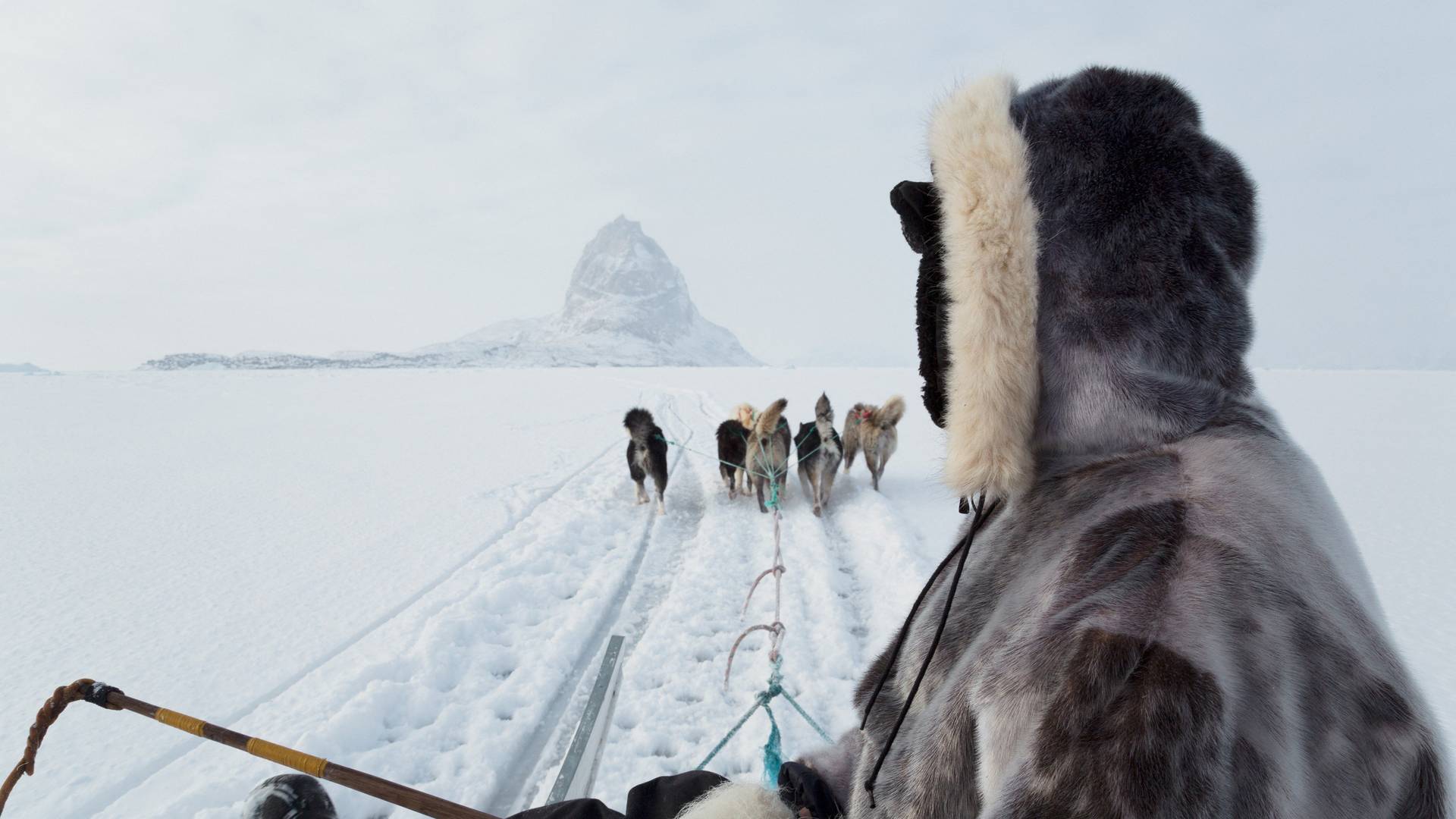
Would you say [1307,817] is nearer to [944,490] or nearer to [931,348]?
[944,490]

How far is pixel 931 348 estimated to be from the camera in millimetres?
1226

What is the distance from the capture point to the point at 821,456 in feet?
23.5

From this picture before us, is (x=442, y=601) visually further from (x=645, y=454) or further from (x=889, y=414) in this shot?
(x=889, y=414)

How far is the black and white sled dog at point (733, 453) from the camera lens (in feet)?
25.3

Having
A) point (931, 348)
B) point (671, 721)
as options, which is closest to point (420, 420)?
point (671, 721)

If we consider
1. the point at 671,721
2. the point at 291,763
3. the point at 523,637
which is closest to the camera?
the point at 291,763

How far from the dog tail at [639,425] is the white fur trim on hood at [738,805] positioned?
19.5ft

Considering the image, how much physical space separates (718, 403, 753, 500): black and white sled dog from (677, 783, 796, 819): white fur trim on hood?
610 cm

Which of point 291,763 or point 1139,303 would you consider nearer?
point 1139,303

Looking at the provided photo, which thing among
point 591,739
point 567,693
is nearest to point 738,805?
point 591,739

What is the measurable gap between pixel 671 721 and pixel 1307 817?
109 inches

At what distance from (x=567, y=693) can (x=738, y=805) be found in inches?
84.1

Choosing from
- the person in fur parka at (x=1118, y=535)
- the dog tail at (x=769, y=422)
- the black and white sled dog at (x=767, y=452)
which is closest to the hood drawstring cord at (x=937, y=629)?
the person in fur parka at (x=1118, y=535)

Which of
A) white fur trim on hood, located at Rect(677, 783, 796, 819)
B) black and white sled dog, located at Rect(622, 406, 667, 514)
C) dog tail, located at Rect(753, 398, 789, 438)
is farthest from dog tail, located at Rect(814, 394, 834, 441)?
white fur trim on hood, located at Rect(677, 783, 796, 819)
